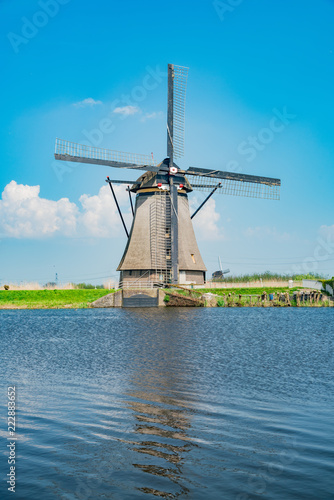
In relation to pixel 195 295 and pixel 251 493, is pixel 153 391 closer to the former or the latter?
pixel 251 493

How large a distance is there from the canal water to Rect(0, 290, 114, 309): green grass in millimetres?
29130

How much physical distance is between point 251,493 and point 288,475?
709 mm

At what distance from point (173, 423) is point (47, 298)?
137 ft

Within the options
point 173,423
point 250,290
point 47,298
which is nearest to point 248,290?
point 250,290

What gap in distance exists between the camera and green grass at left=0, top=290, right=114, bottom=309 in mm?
46350

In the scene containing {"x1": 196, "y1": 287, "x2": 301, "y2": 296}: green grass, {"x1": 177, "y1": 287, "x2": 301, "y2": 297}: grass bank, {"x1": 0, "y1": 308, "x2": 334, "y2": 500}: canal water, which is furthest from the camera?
{"x1": 196, "y1": 287, "x2": 301, "y2": 296}: green grass

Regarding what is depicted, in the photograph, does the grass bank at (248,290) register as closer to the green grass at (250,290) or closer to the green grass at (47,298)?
the green grass at (250,290)

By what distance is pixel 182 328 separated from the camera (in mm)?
24375

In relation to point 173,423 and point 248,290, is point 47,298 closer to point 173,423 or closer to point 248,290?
point 248,290

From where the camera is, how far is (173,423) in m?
8.01

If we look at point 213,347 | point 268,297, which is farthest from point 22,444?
point 268,297

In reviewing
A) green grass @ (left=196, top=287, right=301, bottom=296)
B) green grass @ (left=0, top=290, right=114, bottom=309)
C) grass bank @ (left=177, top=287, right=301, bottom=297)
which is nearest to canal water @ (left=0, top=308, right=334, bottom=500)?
green grass @ (left=0, top=290, right=114, bottom=309)

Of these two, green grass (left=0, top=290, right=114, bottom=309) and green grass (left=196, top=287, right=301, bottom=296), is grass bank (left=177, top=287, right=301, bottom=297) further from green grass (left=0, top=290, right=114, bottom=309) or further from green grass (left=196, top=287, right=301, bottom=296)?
green grass (left=0, top=290, right=114, bottom=309)

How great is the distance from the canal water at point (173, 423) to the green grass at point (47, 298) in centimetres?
2913
